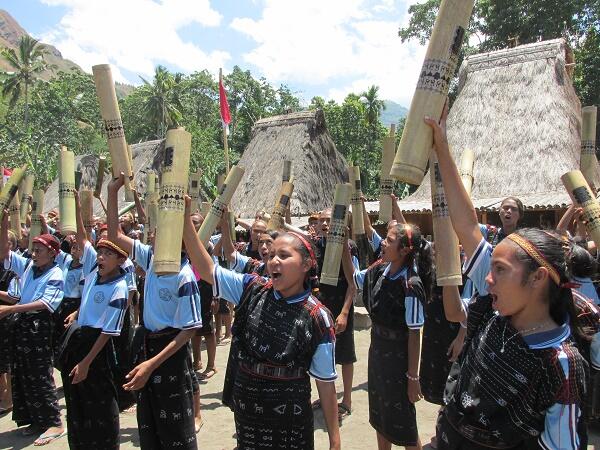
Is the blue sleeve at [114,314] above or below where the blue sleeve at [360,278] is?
below

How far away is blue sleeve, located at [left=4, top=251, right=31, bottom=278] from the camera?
5.91 m

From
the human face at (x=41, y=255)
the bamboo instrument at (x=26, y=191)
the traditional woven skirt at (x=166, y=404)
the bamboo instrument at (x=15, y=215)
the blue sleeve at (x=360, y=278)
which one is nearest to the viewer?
the traditional woven skirt at (x=166, y=404)

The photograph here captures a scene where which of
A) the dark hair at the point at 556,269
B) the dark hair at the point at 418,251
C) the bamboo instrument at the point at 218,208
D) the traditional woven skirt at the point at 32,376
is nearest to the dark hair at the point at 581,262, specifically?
the dark hair at the point at 418,251

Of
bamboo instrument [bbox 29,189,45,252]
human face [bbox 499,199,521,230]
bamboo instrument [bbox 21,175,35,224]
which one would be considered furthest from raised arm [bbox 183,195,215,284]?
bamboo instrument [bbox 21,175,35,224]

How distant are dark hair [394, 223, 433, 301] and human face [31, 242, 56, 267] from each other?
333 centimetres

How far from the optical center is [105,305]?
4.17 metres

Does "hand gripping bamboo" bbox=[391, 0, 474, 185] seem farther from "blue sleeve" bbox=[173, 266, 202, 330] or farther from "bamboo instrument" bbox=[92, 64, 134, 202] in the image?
"blue sleeve" bbox=[173, 266, 202, 330]

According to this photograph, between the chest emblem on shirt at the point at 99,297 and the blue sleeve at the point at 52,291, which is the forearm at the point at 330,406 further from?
the blue sleeve at the point at 52,291

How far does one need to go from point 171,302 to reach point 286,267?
148 cm

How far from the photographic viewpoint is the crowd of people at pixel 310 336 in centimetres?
197

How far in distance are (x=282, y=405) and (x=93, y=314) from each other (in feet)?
6.73

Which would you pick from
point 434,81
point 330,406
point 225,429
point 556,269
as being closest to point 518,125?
point 225,429

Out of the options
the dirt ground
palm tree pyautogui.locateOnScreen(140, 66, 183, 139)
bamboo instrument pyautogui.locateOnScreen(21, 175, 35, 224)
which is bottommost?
the dirt ground

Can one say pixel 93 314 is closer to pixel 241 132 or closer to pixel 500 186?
pixel 500 186
